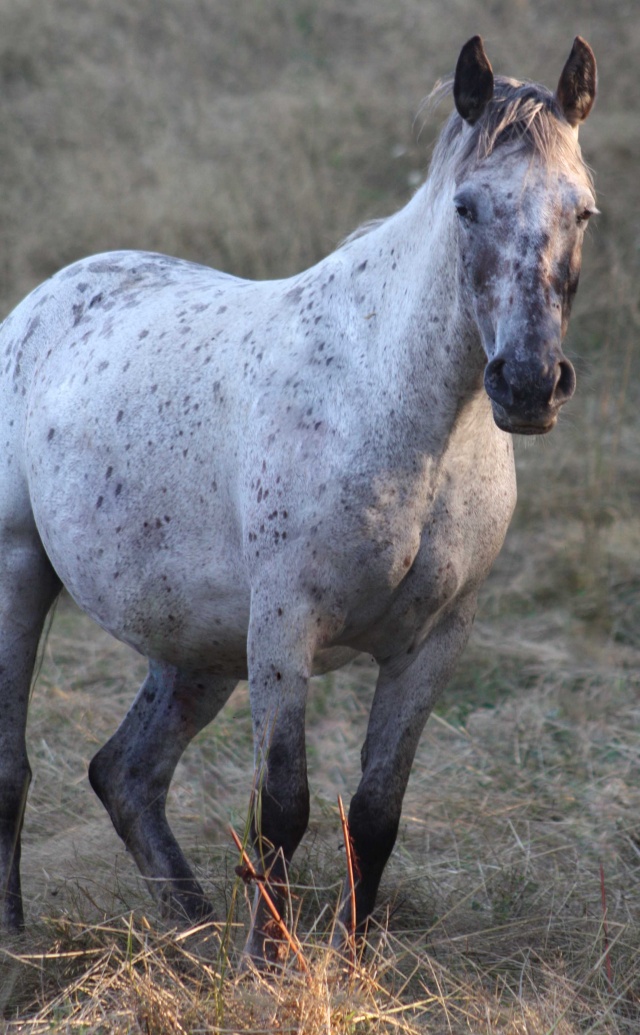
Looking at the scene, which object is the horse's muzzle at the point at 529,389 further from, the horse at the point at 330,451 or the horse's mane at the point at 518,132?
the horse's mane at the point at 518,132

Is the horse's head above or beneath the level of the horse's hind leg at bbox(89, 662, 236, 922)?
above

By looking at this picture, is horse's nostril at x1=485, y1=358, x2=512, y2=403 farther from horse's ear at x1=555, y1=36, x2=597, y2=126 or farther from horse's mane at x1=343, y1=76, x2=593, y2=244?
horse's ear at x1=555, y1=36, x2=597, y2=126

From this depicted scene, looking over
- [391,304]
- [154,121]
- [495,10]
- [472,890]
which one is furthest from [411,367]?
[495,10]

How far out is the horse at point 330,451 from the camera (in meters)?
2.31

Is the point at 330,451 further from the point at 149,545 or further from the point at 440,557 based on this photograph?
the point at 149,545

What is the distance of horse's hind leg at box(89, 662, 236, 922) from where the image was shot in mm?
3418

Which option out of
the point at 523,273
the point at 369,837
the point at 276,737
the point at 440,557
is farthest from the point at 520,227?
the point at 369,837

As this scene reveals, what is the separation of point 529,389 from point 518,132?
0.56m

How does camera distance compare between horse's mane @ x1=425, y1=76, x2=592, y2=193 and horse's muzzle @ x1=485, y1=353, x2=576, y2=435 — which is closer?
horse's muzzle @ x1=485, y1=353, x2=576, y2=435

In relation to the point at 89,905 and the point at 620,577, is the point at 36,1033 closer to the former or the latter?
the point at 89,905

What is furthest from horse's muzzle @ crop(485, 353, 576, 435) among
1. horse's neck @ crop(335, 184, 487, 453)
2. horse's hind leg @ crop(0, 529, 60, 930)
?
horse's hind leg @ crop(0, 529, 60, 930)

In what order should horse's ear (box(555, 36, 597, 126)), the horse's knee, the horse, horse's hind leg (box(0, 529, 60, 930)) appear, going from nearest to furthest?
the horse, horse's ear (box(555, 36, 597, 126)), the horse's knee, horse's hind leg (box(0, 529, 60, 930))

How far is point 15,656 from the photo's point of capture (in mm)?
3469

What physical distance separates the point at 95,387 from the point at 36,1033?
1.67 meters
